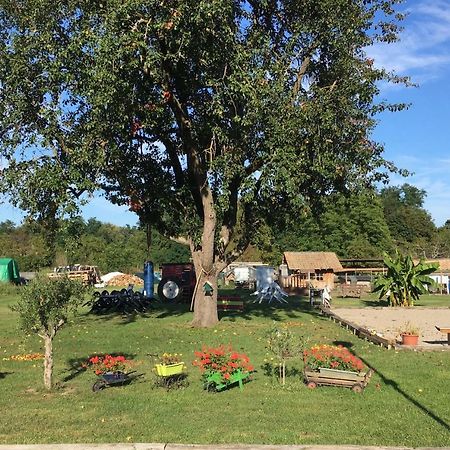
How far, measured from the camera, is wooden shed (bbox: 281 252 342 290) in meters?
42.8

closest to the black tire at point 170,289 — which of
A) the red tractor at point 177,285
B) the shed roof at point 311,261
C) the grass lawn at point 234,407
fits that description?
the red tractor at point 177,285

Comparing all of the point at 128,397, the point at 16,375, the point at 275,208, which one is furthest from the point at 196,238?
the point at 128,397

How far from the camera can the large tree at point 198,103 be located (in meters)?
13.8

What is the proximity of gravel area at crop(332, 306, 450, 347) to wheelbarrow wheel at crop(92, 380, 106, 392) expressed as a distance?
27.1 ft

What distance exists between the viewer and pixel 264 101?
1455cm

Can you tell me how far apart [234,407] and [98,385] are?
93.2 inches

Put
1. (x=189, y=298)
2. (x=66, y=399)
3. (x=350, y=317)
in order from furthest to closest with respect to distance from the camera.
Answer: (x=189, y=298)
(x=350, y=317)
(x=66, y=399)

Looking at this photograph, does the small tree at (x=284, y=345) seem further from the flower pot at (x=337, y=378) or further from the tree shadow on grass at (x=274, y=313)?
the tree shadow on grass at (x=274, y=313)

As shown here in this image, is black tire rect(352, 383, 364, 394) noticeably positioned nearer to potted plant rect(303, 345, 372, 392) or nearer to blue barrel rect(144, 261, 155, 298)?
potted plant rect(303, 345, 372, 392)

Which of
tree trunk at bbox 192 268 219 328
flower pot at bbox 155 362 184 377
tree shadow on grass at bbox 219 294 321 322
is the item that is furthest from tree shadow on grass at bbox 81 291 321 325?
flower pot at bbox 155 362 184 377

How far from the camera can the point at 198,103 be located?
54.7ft

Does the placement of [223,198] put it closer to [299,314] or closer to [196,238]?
[196,238]

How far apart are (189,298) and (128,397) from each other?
66.4ft

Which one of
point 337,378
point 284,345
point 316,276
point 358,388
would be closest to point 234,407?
point 284,345
